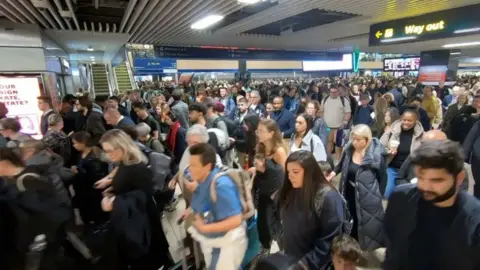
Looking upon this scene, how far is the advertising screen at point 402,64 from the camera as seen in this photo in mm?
15281

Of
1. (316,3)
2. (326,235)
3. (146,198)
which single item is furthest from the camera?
(316,3)

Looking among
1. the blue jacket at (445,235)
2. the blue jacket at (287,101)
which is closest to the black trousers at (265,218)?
the blue jacket at (445,235)

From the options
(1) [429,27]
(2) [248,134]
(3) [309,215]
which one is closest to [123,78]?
(2) [248,134]

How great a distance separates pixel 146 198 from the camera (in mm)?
2334

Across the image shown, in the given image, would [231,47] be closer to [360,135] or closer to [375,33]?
[375,33]

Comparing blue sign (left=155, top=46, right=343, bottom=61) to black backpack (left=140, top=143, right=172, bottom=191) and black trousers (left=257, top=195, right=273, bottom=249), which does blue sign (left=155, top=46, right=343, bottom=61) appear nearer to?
black backpack (left=140, top=143, right=172, bottom=191)

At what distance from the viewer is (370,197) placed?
2656mm

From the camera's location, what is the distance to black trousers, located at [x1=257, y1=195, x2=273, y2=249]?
272cm

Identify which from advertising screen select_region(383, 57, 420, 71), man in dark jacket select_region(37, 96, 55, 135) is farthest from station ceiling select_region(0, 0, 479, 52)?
advertising screen select_region(383, 57, 420, 71)

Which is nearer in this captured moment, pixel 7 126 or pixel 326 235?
pixel 326 235

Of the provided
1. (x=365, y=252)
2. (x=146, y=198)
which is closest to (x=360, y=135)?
(x=365, y=252)

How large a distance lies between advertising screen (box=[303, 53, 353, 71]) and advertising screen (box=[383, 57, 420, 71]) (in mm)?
1931

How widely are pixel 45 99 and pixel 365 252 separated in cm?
482

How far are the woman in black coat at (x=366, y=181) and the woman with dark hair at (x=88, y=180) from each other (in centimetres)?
223
